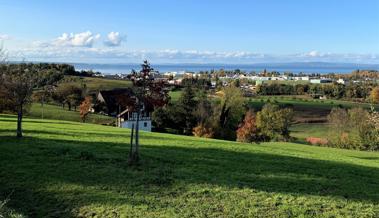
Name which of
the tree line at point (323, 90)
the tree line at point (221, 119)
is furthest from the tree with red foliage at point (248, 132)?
the tree line at point (323, 90)

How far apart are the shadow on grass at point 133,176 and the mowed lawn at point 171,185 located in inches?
1.2

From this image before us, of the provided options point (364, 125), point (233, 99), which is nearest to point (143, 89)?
point (364, 125)

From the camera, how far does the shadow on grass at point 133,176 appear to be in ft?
40.1

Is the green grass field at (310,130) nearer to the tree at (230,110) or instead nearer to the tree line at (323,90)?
the tree at (230,110)

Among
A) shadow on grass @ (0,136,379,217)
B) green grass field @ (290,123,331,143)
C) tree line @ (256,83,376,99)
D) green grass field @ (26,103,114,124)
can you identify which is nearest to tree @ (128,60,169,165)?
shadow on grass @ (0,136,379,217)

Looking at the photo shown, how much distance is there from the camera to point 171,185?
13.4 metres

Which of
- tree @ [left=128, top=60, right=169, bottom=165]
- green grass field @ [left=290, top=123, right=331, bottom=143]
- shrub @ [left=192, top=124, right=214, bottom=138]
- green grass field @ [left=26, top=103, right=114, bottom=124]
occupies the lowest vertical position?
green grass field @ [left=290, top=123, right=331, bottom=143]

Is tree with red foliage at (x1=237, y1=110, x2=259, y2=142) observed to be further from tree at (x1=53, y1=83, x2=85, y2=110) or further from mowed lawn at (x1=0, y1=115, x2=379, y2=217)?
mowed lawn at (x1=0, y1=115, x2=379, y2=217)

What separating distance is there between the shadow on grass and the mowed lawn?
0.10ft

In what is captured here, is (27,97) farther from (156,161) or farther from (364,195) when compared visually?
(364,195)

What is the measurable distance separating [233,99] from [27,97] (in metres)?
74.8

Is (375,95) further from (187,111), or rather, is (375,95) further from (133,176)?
(133,176)

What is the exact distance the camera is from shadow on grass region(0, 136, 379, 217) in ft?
40.1

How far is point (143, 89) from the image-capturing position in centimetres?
1516
